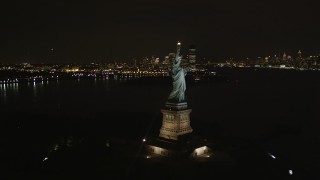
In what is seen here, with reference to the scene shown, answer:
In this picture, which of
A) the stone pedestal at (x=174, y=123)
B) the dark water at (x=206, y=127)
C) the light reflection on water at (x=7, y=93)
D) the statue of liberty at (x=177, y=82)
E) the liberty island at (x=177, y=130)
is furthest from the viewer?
the light reflection on water at (x=7, y=93)

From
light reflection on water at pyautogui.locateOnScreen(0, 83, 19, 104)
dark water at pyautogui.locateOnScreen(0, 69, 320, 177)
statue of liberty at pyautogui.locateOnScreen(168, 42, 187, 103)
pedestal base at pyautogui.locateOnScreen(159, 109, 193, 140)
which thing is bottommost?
light reflection on water at pyautogui.locateOnScreen(0, 83, 19, 104)

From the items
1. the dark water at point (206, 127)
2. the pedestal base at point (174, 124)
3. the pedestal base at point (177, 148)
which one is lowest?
the dark water at point (206, 127)

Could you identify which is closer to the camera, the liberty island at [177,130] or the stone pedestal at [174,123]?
the liberty island at [177,130]

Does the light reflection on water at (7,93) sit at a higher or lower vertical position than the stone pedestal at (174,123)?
lower

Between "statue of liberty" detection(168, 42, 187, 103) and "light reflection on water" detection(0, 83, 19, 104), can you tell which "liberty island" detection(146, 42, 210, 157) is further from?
"light reflection on water" detection(0, 83, 19, 104)

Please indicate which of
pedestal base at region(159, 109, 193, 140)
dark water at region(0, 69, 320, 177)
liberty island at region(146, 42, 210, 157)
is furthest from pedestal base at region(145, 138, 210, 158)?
dark water at region(0, 69, 320, 177)

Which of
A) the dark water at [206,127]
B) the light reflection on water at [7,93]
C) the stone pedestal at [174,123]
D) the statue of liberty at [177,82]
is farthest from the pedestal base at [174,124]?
the light reflection on water at [7,93]

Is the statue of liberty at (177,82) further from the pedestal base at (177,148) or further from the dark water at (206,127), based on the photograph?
the dark water at (206,127)

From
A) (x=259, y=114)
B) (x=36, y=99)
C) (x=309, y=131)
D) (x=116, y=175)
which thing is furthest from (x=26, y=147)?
(x=36, y=99)

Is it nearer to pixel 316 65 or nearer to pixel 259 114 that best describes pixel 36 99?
pixel 259 114

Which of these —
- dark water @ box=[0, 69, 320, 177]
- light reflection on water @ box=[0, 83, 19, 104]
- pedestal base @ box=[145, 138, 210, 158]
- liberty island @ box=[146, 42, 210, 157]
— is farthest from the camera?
light reflection on water @ box=[0, 83, 19, 104]

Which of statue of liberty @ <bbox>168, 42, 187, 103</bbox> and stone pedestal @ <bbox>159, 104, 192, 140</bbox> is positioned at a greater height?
statue of liberty @ <bbox>168, 42, 187, 103</bbox>

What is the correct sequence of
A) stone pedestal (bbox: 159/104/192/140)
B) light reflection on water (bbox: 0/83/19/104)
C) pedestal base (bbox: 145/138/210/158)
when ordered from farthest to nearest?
light reflection on water (bbox: 0/83/19/104), stone pedestal (bbox: 159/104/192/140), pedestal base (bbox: 145/138/210/158)
